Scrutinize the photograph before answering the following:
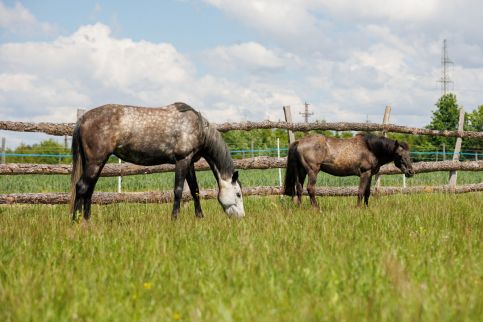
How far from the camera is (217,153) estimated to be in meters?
8.54

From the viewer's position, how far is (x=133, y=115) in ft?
25.6

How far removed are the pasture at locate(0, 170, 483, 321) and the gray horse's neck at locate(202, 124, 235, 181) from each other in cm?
233

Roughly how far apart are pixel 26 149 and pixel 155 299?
132 ft

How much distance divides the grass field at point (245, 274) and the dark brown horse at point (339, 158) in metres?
3.41

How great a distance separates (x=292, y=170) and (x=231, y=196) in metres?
1.67

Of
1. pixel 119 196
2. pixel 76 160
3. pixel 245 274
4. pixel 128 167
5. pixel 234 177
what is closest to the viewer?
pixel 245 274

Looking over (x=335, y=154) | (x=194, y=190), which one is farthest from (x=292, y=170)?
(x=194, y=190)

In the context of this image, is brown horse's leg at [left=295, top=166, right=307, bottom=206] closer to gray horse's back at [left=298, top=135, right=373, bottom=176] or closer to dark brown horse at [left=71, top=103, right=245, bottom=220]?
gray horse's back at [left=298, top=135, right=373, bottom=176]

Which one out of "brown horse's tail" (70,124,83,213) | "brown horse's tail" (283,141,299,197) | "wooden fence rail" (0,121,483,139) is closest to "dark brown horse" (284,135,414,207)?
"brown horse's tail" (283,141,299,197)

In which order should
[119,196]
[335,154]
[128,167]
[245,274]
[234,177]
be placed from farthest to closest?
[128,167] → [119,196] → [335,154] → [234,177] → [245,274]

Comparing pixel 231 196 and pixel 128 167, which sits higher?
pixel 128 167

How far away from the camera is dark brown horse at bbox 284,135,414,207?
952 cm

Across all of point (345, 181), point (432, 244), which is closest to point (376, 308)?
point (432, 244)

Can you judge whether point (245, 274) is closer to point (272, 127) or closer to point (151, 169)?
point (151, 169)
